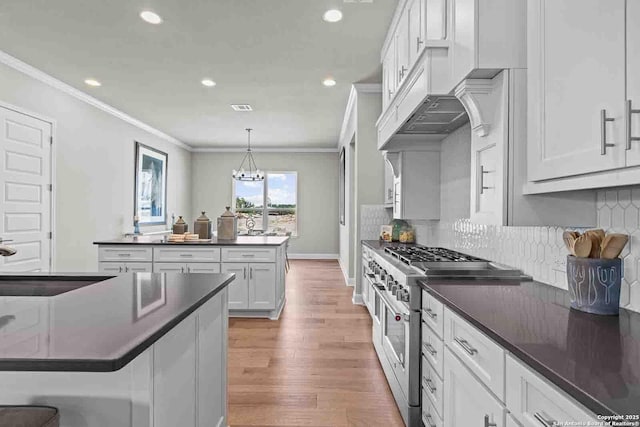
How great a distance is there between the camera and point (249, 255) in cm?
426

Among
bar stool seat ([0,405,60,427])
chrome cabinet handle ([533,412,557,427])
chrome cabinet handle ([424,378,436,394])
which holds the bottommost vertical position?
chrome cabinet handle ([424,378,436,394])

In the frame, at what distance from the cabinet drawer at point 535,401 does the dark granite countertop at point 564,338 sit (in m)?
0.03

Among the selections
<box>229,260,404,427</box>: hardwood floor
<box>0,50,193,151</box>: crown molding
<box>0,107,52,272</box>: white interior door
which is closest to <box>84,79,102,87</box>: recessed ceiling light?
<box>0,50,193,151</box>: crown molding

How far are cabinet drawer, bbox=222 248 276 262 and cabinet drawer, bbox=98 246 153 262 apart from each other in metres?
0.86

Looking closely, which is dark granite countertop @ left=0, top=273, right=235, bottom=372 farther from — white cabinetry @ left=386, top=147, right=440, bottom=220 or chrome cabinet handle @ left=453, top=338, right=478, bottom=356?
white cabinetry @ left=386, top=147, right=440, bottom=220

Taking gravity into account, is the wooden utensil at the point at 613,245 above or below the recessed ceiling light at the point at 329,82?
below

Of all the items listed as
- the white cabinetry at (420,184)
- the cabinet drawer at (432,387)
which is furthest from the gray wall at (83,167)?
the cabinet drawer at (432,387)

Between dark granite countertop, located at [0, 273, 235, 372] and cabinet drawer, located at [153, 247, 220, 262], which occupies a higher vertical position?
dark granite countertop, located at [0, 273, 235, 372]

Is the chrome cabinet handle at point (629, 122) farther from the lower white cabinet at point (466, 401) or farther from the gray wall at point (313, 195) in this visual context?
the gray wall at point (313, 195)

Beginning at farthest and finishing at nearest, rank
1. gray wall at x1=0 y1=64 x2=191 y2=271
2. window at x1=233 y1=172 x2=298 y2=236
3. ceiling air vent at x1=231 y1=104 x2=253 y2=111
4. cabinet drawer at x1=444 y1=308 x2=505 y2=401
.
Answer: window at x1=233 y1=172 x2=298 y2=236 → ceiling air vent at x1=231 y1=104 x2=253 y2=111 → gray wall at x1=0 y1=64 x2=191 y2=271 → cabinet drawer at x1=444 y1=308 x2=505 y2=401

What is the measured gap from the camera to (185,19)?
3.30 metres

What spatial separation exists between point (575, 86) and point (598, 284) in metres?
0.65

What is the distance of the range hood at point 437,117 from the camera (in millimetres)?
2059

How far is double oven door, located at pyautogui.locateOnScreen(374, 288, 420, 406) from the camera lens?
198 cm
